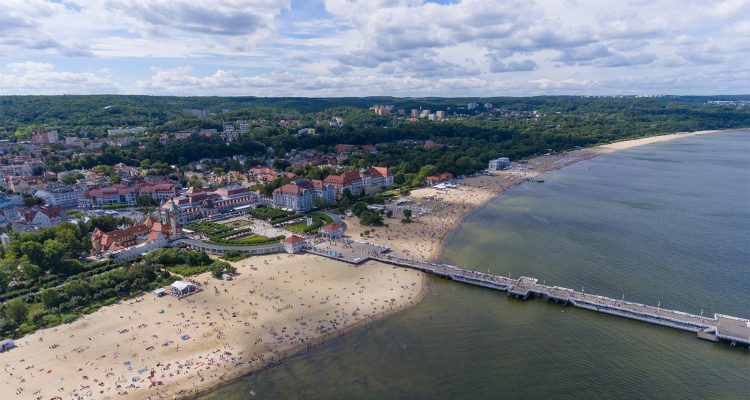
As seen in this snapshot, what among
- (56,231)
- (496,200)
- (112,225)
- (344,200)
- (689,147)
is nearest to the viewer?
(56,231)

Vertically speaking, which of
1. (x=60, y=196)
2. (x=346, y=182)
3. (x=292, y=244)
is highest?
(x=346, y=182)

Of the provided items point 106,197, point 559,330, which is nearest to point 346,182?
point 106,197

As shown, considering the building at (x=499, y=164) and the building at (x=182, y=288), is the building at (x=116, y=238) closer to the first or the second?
the building at (x=182, y=288)

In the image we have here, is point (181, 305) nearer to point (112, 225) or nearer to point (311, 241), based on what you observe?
point (311, 241)

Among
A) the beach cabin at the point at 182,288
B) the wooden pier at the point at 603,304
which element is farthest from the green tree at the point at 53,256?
the wooden pier at the point at 603,304

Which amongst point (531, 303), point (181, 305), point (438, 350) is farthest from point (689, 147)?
point (181, 305)

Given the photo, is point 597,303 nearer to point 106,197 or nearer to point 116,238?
point 116,238
